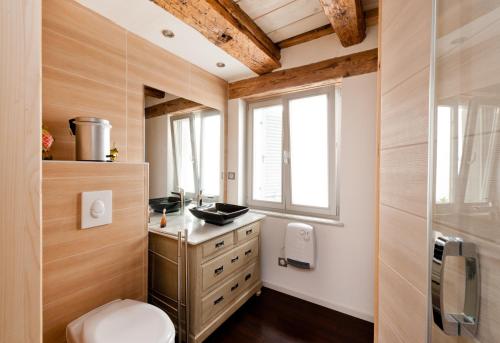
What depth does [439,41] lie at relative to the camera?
24.1 inches

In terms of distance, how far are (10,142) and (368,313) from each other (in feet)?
7.95

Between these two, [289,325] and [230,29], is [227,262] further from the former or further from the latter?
[230,29]

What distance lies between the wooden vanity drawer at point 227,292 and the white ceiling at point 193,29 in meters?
2.01

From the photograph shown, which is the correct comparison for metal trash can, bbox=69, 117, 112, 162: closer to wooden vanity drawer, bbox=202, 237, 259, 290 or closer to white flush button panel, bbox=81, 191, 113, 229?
white flush button panel, bbox=81, 191, 113, 229

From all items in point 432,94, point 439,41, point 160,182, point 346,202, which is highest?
point 439,41

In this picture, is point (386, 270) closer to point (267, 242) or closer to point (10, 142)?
point (10, 142)

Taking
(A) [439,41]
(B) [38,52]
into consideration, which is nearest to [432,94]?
(A) [439,41]

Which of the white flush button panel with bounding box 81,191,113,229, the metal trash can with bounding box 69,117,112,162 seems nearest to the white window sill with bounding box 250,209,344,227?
the white flush button panel with bounding box 81,191,113,229

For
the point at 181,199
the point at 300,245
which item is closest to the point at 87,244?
the point at 181,199

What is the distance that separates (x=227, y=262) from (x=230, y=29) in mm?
1850

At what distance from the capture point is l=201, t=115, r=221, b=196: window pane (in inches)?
95.2

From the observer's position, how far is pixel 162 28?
1.57 metres

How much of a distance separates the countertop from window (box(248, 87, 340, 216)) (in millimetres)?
396

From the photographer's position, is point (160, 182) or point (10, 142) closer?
point (10, 142)
